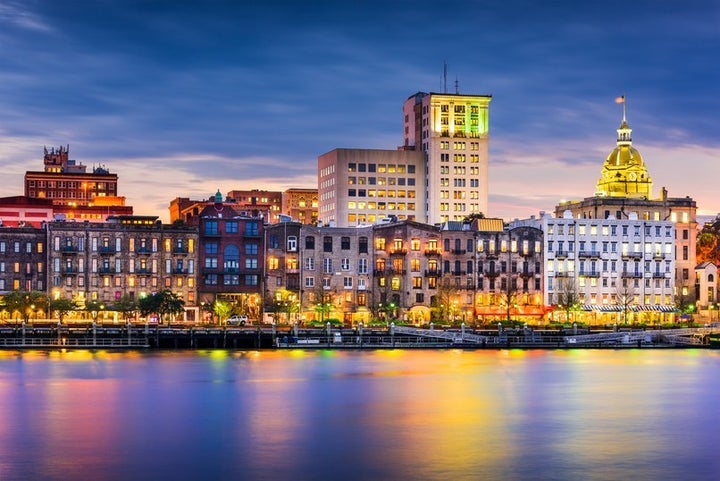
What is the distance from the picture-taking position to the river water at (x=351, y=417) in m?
70.5

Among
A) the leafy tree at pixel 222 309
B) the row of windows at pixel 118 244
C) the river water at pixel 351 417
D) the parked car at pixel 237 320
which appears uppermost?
the row of windows at pixel 118 244

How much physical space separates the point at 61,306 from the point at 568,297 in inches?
2734

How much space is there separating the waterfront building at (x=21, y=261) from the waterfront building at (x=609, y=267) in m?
71.0

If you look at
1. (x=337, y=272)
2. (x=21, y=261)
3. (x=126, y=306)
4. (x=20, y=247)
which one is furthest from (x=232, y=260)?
(x=20, y=247)

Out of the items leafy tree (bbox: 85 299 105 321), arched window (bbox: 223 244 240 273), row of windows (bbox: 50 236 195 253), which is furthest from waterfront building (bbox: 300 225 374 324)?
leafy tree (bbox: 85 299 105 321)

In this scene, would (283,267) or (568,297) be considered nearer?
(283,267)

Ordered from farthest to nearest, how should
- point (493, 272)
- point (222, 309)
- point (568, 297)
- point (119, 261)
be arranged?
point (493, 272)
point (568, 297)
point (119, 261)
point (222, 309)

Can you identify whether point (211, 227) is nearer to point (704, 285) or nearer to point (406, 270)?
point (406, 270)

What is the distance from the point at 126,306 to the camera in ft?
504

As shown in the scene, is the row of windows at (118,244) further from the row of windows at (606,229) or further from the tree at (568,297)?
the row of windows at (606,229)

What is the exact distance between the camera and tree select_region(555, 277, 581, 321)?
17300cm

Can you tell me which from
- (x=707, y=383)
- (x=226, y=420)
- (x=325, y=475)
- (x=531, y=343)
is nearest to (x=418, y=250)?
(x=531, y=343)

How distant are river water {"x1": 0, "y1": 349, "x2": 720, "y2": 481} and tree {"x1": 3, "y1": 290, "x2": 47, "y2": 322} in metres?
10.6

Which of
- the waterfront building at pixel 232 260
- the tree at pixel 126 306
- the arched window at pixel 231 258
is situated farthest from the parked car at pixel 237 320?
the tree at pixel 126 306
